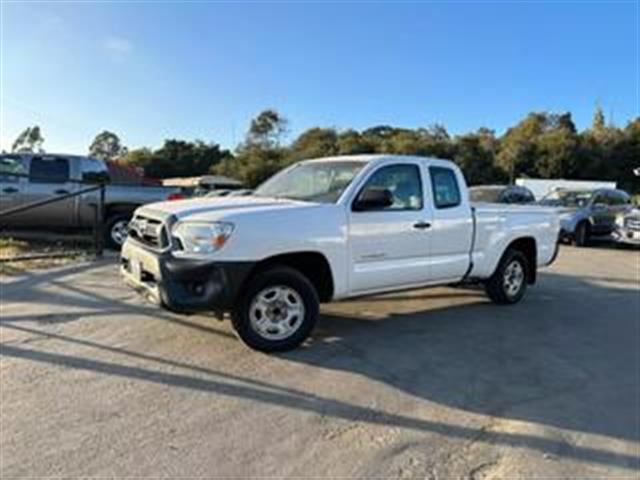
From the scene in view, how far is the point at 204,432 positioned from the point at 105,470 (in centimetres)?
74

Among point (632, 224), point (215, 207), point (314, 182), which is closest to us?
point (215, 207)

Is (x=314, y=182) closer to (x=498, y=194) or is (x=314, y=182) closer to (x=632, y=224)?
(x=498, y=194)

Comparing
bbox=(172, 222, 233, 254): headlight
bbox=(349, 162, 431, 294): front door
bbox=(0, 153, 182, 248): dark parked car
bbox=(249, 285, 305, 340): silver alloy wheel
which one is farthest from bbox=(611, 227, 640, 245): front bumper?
bbox=(172, 222, 233, 254): headlight

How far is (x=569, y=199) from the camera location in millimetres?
22594

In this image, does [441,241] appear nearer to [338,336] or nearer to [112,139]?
[338,336]

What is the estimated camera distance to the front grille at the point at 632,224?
19548 mm

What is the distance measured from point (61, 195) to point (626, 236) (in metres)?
14.8

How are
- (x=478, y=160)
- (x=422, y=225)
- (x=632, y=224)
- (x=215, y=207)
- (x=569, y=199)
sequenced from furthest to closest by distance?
(x=478, y=160) < (x=569, y=199) < (x=632, y=224) < (x=422, y=225) < (x=215, y=207)

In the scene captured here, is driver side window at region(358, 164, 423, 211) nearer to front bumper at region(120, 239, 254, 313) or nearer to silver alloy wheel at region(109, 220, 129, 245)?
front bumper at region(120, 239, 254, 313)

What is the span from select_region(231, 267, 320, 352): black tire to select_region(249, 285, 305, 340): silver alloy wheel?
1 cm

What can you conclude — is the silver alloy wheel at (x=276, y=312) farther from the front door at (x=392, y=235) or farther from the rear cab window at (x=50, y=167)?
the rear cab window at (x=50, y=167)

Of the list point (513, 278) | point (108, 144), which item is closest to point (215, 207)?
point (513, 278)

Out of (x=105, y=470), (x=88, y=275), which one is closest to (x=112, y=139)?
(x=88, y=275)

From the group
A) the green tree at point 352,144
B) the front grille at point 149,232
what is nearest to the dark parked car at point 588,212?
the front grille at point 149,232
